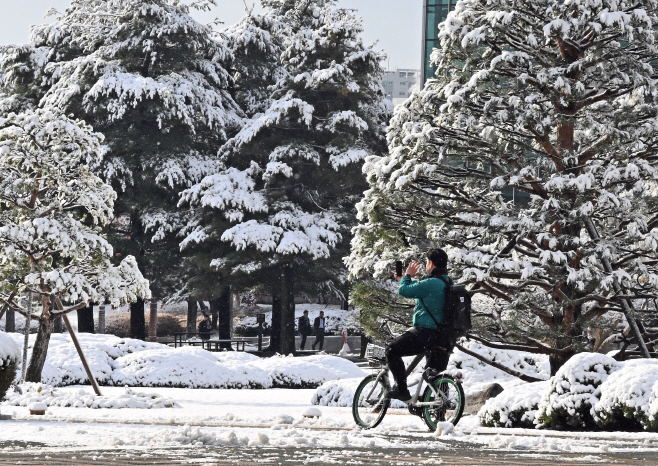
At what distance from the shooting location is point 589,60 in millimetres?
15422

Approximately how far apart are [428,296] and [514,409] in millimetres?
2912

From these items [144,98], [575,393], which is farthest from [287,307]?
[575,393]

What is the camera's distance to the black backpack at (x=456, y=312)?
358 inches

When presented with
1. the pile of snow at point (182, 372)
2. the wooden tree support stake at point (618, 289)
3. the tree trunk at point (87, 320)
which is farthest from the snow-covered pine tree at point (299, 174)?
the wooden tree support stake at point (618, 289)

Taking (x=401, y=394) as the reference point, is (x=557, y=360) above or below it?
above

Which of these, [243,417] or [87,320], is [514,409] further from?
[87,320]

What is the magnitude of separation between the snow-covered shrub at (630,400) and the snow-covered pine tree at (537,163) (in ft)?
13.2

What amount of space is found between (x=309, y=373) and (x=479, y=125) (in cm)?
939

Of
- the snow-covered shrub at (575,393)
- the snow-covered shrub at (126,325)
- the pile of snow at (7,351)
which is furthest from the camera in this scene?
the snow-covered shrub at (126,325)

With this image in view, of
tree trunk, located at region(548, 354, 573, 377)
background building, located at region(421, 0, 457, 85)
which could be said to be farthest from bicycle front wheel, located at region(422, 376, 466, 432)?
A: background building, located at region(421, 0, 457, 85)

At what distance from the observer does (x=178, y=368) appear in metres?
22.4

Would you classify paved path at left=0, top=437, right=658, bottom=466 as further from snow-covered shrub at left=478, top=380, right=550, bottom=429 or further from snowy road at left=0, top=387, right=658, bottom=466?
snow-covered shrub at left=478, top=380, right=550, bottom=429

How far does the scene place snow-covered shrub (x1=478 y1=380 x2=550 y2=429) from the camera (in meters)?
11.4

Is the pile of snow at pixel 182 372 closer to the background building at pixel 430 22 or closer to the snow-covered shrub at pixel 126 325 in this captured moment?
the snow-covered shrub at pixel 126 325
